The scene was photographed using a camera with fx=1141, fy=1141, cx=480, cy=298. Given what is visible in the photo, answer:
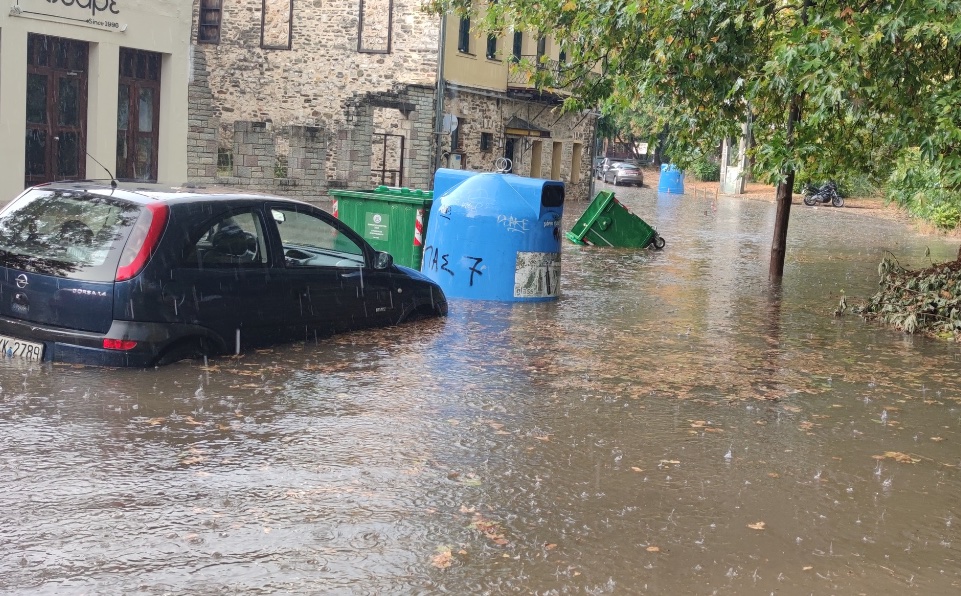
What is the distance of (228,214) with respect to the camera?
28.6ft

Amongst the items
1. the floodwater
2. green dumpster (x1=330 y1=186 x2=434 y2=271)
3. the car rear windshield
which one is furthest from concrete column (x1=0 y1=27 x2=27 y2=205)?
the car rear windshield

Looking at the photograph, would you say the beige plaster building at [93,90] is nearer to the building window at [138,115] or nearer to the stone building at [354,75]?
the building window at [138,115]

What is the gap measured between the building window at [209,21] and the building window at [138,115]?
1083 centimetres

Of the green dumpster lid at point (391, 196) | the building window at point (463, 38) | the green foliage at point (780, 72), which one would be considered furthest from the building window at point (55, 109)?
the building window at point (463, 38)

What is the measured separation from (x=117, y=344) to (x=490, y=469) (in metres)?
3.07

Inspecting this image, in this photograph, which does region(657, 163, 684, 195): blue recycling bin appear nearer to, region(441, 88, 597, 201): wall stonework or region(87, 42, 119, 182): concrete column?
region(441, 88, 597, 201): wall stonework

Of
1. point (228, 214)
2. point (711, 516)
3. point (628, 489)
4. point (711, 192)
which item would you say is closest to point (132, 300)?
point (228, 214)

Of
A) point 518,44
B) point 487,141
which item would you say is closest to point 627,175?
point 518,44

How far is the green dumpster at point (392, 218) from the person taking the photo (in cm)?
1509

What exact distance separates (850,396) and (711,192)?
49342 millimetres

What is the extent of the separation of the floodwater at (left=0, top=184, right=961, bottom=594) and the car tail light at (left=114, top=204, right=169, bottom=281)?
0.79 metres

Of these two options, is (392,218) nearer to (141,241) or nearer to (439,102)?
(141,241)

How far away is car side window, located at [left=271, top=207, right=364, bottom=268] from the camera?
9.48m

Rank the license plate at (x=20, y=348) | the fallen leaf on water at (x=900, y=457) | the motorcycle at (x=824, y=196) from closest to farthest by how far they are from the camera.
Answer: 1. the fallen leaf on water at (x=900, y=457)
2. the license plate at (x=20, y=348)
3. the motorcycle at (x=824, y=196)
